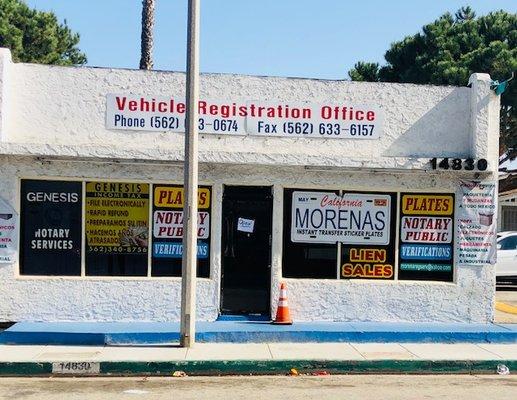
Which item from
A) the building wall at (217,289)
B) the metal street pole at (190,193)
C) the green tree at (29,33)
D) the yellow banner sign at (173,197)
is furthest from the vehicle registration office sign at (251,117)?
the green tree at (29,33)

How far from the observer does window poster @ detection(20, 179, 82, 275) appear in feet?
39.8

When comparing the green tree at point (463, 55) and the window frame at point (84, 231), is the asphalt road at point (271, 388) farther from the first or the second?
the green tree at point (463, 55)

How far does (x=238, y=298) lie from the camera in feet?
41.3

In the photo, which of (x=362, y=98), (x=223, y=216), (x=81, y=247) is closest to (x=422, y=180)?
(x=362, y=98)

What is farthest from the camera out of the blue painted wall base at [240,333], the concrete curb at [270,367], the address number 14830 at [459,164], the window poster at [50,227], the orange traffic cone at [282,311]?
the address number 14830 at [459,164]

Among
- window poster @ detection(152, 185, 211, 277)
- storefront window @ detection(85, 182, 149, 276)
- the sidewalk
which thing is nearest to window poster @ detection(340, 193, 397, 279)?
the sidewalk

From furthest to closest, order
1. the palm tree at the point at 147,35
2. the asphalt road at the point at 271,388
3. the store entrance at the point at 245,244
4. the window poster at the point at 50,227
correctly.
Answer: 1. the palm tree at the point at 147,35
2. the store entrance at the point at 245,244
3. the window poster at the point at 50,227
4. the asphalt road at the point at 271,388

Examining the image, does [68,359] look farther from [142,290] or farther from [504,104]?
[504,104]

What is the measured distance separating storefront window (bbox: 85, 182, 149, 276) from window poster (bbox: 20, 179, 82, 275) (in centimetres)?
22

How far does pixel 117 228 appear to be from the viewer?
1225 centimetres

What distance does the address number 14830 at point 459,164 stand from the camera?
12250 millimetres

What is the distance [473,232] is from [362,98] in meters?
3.13

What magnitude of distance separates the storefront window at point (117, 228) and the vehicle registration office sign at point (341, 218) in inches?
106

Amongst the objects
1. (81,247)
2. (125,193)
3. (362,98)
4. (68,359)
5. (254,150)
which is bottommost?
(68,359)
